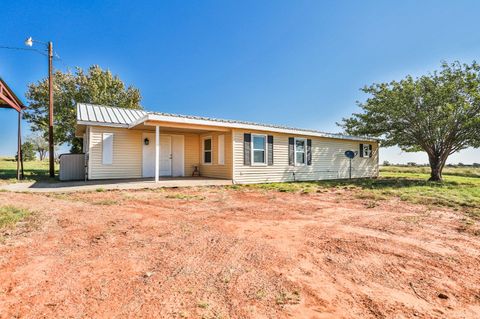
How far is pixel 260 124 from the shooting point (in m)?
11.3

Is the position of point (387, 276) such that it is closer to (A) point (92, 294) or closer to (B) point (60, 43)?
(A) point (92, 294)

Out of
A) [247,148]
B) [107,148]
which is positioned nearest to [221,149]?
[247,148]

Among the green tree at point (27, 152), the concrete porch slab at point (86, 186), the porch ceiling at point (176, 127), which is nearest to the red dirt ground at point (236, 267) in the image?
the concrete porch slab at point (86, 186)

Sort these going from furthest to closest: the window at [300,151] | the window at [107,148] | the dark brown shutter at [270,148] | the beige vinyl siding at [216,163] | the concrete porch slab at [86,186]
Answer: the window at [300,151]
the dark brown shutter at [270,148]
the beige vinyl siding at [216,163]
the window at [107,148]
the concrete porch slab at [86,186]

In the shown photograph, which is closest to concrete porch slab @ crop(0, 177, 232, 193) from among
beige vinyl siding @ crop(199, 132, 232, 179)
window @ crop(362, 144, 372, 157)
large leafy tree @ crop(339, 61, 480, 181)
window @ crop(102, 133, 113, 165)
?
beige vinyl siding @ crop(199, 132, 232, 179)

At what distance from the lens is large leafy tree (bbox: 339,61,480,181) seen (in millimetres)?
11914

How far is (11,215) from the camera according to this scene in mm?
4234

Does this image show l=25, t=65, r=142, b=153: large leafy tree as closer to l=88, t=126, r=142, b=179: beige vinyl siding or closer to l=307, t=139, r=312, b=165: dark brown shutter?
l=88, t=126, r=142, b=179: beige vinyl siding

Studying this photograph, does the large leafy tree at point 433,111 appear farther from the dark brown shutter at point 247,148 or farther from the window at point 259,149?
the dark brown shutter at point 247,148

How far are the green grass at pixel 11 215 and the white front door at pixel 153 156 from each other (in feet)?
21.4

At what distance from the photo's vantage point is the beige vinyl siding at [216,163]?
10.8m

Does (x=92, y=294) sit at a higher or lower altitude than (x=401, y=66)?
lower

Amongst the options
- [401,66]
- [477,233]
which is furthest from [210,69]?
[477,233]

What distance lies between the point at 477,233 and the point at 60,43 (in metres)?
19.9
